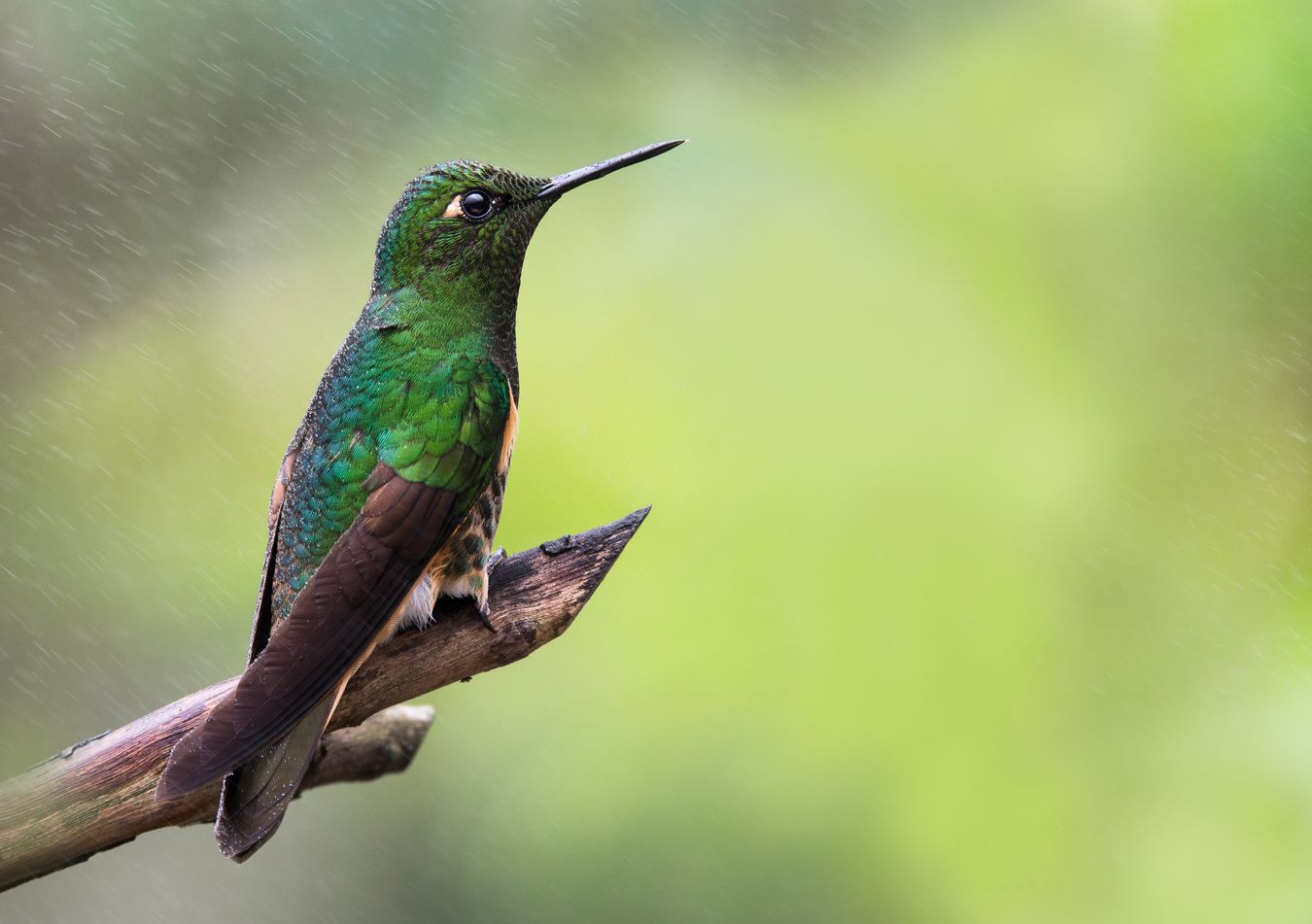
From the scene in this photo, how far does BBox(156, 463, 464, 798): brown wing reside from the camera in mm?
1304

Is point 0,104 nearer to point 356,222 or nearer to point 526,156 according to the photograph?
point 356,222

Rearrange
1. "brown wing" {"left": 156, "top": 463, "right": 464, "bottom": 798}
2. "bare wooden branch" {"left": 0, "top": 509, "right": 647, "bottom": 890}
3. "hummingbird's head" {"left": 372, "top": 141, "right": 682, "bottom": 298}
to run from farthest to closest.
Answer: "hummingbird's head" {"left": 372, "top": 141, "right": 682, "bottom": 298}
"bare wooden branch" {"left": 0, "top": 509, "right": 647, "bottom": 890}
"brown wing" {"left": 156, "top": 463, "right": 464, "bottom": 798}

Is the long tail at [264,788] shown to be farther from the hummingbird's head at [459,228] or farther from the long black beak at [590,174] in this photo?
the long black beak at [590,174]

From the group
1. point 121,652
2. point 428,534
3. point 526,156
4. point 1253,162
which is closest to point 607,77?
point 526,156

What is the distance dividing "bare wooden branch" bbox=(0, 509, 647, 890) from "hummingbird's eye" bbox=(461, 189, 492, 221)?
422 mm

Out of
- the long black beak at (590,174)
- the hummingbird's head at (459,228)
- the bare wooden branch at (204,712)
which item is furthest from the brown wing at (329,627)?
the long black beak at (590,174)

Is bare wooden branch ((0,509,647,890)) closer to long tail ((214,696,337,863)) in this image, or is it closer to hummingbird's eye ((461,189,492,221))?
long tail ((214,696,337,863))

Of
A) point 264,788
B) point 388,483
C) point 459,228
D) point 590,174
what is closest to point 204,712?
point 264,788

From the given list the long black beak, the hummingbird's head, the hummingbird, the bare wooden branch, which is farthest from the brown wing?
the long black beak

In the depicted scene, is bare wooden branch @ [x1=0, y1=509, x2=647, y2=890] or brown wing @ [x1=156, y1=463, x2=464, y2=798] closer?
brown wing @ [x1=156, y1=463, x2=464, y2=798]

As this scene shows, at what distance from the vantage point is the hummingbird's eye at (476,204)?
1.61 metres

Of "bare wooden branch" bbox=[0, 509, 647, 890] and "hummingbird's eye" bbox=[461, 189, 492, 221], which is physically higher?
"hummingbird's eye" bbox=[461, 189, 492, 221]

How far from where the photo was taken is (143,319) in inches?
128

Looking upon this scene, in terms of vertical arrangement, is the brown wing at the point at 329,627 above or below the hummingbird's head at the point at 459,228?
below
